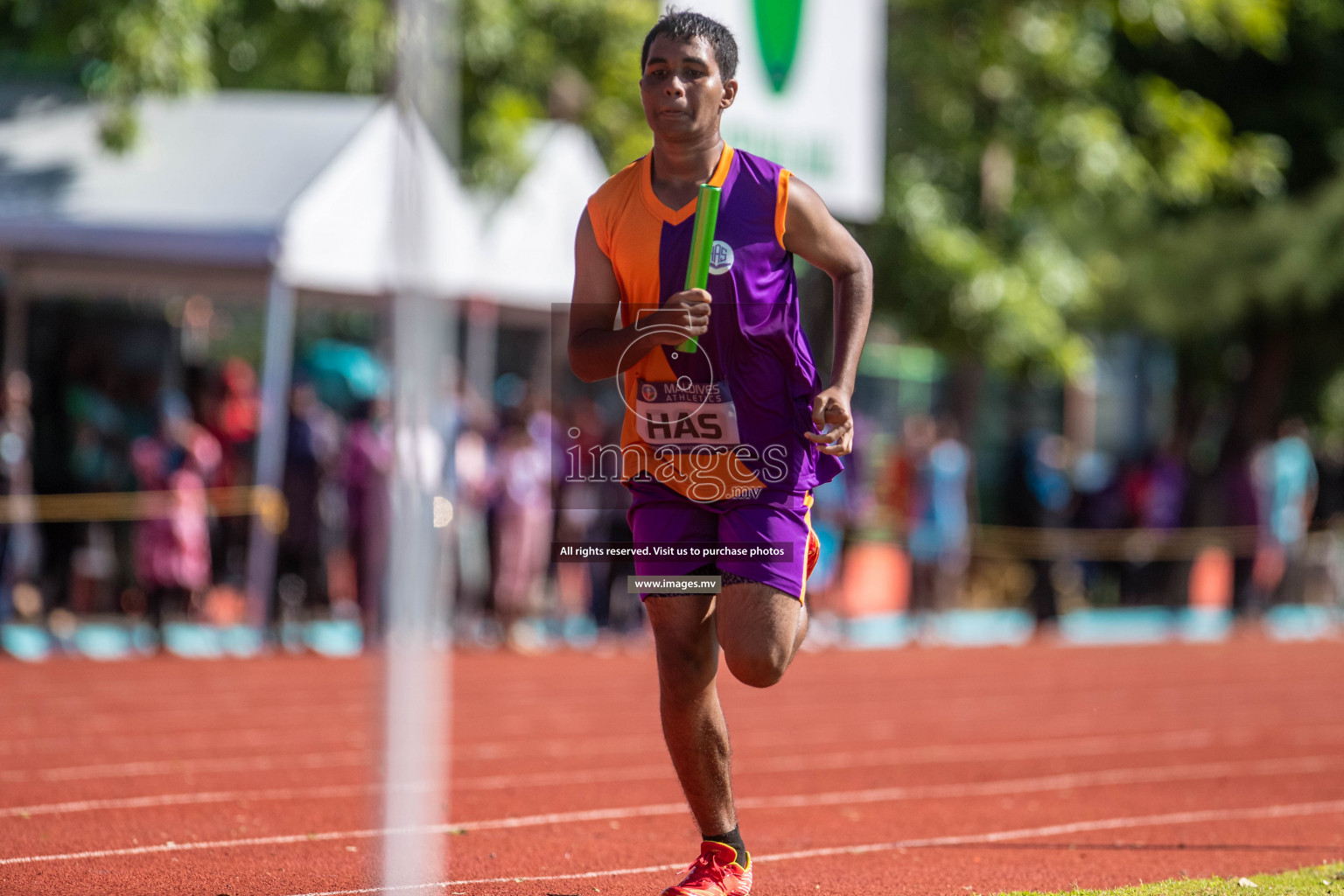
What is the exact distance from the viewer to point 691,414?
4238 mm

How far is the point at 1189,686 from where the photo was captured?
12.6 m

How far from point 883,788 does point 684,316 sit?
4040 mm

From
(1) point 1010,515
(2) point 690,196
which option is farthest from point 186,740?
(1) point 1010,515

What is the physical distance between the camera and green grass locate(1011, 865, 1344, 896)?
480cm

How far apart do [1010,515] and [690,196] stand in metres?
13.6

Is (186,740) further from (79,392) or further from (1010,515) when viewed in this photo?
(1010,515)

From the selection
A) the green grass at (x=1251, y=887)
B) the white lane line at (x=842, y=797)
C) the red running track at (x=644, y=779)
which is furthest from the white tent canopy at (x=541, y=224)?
the green grass at (x=1251, y=887)

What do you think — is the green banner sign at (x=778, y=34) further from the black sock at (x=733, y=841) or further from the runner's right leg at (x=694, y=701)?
the black sock at (x=733, y=841)

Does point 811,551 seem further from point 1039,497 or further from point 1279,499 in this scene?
point 1279,499

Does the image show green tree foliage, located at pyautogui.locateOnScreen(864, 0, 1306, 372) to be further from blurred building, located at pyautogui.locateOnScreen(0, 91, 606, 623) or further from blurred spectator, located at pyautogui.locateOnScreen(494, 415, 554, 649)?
blurred spectator, located at pyautogui.locateOnScreen(494, 415, 554, 649)

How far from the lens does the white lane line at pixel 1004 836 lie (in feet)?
16.5

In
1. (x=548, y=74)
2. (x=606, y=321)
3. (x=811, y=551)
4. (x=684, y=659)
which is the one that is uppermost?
(x=548, y=74)

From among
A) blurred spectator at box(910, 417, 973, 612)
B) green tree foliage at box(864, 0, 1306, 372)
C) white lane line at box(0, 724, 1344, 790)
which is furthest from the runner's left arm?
green tree foliage at box(864, 0, 1306, 372)

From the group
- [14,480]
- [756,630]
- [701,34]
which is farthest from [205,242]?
[756,630]
